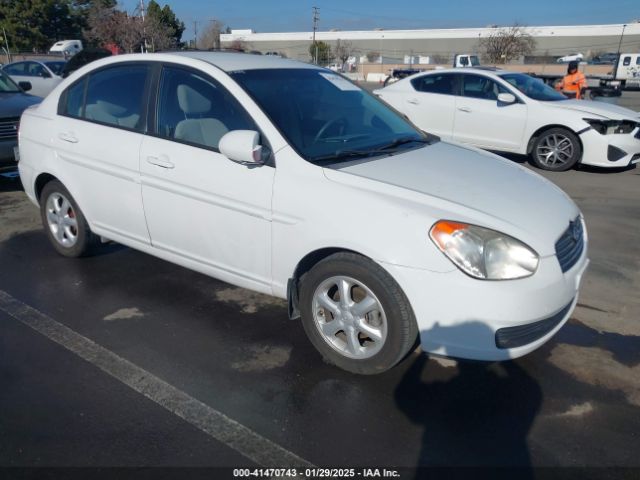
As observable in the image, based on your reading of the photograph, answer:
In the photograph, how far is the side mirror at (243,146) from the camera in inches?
121

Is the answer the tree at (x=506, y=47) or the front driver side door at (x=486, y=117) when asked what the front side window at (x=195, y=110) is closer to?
the front driver side door at (x=486, y=117)

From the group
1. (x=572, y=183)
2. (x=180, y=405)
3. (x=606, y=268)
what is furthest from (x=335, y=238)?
(x=572, y=183)

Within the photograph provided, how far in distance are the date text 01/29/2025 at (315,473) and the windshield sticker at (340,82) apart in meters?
2.78

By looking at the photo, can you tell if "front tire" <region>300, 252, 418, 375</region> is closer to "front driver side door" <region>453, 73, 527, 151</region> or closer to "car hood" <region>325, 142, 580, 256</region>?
"car hood" <region>325, 142, 580, 256</region>

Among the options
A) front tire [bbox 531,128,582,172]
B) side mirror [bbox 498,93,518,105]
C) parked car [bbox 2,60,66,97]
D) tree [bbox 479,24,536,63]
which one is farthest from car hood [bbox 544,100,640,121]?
tree [bbox 479,24,536,63]

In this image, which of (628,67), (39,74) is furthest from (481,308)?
(628,67)

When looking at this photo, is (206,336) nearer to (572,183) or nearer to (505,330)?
(505,330)

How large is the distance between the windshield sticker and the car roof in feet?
0.51

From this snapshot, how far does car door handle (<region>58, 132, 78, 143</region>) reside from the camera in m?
4.27

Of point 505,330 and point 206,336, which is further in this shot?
point 206,336

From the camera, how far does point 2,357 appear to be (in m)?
3.26

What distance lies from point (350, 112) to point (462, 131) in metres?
5.82

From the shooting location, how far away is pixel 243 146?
121 inches

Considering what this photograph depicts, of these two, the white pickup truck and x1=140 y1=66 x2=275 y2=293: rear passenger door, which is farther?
the white pickup truck
